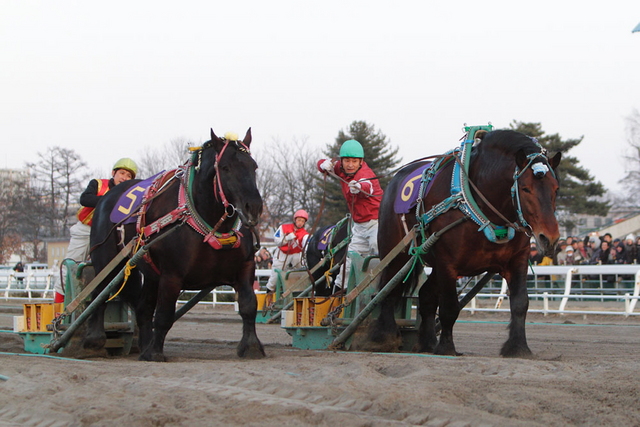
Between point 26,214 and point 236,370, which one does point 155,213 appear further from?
point 26,214

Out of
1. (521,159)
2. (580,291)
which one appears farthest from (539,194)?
(580,291)

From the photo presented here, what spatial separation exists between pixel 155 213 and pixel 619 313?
9385 mm

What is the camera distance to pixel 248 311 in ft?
28.7

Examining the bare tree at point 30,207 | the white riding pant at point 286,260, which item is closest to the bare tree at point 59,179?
the bare tree at point 30,207

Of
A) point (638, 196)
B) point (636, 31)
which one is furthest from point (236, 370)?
point (638, 196)

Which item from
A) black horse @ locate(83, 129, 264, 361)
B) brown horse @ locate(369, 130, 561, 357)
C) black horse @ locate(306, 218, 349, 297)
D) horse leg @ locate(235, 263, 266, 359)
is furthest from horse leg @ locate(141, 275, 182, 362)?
black horse @ locate(306, 218, 349, 297)

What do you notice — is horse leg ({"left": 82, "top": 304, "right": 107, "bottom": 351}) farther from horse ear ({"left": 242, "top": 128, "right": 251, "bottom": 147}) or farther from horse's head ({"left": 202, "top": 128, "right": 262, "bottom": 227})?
horse ear ({"left": 242, "top": 128, "right": 251, "bottom": 147})

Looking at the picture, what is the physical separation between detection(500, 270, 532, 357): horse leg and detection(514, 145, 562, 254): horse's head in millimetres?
741

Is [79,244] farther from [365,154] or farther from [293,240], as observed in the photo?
[365,154]

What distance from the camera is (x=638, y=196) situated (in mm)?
57500

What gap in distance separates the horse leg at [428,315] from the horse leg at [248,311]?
1757mm

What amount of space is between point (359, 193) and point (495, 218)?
2498mm

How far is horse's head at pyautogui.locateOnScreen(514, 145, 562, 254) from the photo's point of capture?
24.0 feet

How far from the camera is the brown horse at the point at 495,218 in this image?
24.7 feet
